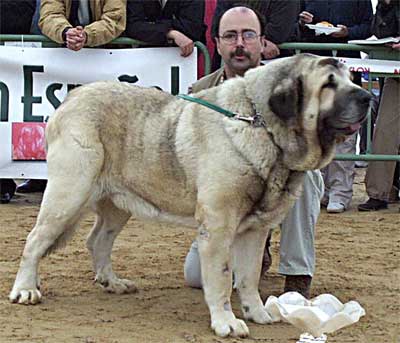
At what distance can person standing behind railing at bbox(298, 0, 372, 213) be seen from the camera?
9.78 meters

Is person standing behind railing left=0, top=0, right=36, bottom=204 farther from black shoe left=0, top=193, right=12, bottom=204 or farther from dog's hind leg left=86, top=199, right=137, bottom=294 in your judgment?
dog's hind leg left=86, top=199, right=137, bottom=294

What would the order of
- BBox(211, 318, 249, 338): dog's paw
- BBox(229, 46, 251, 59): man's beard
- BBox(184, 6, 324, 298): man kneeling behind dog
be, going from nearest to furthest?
BBox(211, 318, 249, 338): dog's paw → BBox(184, 6, 324, 298): man kneeling behind dog → BBox(229, 46, 251, 59): man's beard

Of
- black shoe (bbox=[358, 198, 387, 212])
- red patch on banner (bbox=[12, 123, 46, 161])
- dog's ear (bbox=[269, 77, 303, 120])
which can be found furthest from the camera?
black shoe (bbox=[358, 198, 387, 212])

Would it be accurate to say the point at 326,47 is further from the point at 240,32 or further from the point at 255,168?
the point at 255,168

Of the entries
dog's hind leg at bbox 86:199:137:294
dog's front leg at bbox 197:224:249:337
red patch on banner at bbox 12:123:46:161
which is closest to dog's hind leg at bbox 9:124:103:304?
dog's hind leg at bbox 86:199:137:294

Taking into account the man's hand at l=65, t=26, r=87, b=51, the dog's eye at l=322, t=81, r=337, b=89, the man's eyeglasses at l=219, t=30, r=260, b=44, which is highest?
the man's eyeglasses at l=219, t=30, r=260, b=44

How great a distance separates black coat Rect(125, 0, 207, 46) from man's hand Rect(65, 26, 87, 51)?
51cm

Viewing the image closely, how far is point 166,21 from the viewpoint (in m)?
9.27

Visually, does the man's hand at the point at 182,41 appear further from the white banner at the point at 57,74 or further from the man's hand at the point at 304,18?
the man's hand at the point at 304,18

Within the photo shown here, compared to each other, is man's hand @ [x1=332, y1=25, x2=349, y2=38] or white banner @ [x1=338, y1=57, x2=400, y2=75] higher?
man's hand @ [x1=332, y1=25, x2=349, y2=38]

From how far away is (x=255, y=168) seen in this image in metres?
5.20

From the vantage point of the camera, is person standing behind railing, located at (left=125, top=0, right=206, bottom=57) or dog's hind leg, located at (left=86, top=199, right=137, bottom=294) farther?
person standing behind railing, located at (left=125, top=0, right=206, bottom=57)

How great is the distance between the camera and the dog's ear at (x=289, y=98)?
16.8 ft

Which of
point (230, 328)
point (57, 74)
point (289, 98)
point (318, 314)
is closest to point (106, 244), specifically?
point (230, 328)
